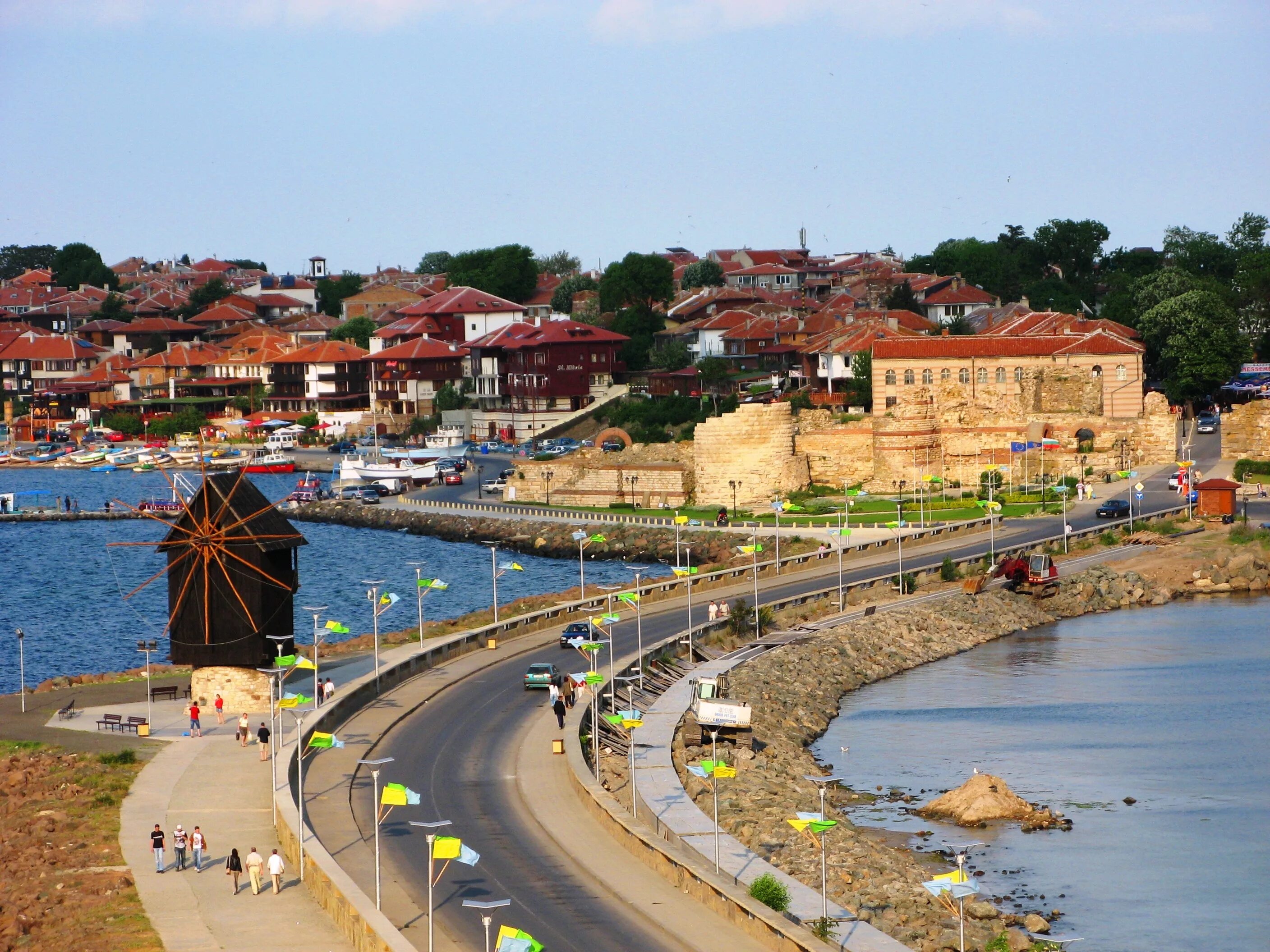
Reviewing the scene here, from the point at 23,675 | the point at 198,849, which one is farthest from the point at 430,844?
the point at 23,675

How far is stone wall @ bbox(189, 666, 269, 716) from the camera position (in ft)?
145

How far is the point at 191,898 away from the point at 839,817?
15622 millimetres

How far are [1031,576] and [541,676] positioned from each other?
27817mm

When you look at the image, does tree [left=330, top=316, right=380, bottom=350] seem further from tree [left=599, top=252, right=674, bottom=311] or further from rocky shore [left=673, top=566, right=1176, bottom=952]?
rocky shore [left=673, top=566, right=1176, bottom=952]

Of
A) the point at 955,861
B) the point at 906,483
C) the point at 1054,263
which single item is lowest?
the point at 955,861

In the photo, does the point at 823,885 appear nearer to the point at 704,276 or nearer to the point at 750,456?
the point at 750,456

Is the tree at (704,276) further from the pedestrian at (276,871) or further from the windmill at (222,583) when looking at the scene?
the pedestrian at (276,871)

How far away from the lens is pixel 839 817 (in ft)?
131

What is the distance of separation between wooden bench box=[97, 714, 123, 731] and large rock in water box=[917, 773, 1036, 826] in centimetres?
1979

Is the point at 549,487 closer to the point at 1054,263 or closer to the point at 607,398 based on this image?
the point at 607,398

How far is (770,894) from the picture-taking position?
2984cm

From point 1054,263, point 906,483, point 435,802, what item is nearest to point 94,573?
point 906,483

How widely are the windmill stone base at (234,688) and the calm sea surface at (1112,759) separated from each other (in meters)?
15.1

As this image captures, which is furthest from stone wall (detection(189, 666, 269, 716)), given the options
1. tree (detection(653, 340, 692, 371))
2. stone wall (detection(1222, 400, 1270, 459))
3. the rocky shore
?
tree (detection(653, 340, 692, 371))
